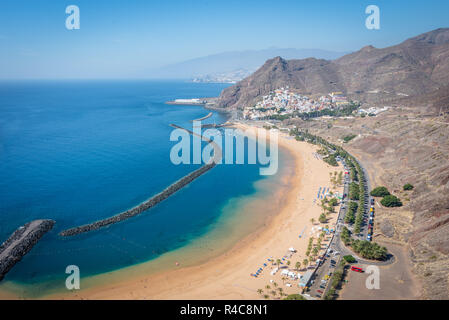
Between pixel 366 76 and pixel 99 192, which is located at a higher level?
pixel 366 76

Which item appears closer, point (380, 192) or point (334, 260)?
point (334, 260)

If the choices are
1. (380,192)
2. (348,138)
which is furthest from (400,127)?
(380,192)

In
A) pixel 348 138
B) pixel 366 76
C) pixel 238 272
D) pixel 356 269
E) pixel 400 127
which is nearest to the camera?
pixel 356 269

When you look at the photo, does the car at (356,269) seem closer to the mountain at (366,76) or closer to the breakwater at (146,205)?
the breakwater at (146,205)

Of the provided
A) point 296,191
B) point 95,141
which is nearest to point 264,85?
point 95,141

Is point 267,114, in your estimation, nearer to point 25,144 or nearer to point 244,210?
point 244,210

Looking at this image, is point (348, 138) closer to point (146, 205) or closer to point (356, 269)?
point (356, 269)
